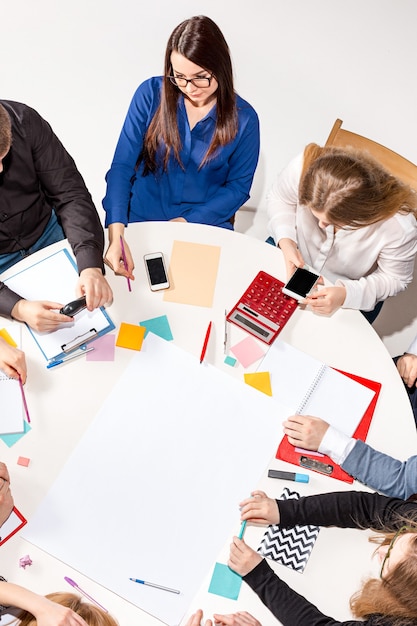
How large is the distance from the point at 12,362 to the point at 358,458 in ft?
2.88

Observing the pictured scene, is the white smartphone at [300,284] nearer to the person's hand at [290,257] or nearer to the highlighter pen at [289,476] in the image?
the person's hand at [290,257]

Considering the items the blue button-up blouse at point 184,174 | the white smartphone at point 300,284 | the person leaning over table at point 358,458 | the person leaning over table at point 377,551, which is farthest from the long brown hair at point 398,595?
the blue button-up blouse at point 184,174

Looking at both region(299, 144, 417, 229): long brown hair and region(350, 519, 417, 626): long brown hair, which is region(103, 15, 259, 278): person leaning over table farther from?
region(350, 519, 417, 626): long brown hair

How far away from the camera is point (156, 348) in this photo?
5.12 feet

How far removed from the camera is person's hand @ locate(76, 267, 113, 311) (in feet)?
5.09

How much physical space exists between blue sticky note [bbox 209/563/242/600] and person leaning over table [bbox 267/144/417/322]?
2.33 feet

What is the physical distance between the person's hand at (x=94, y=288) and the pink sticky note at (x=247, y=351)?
37 centimetres

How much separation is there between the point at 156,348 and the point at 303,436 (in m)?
0.44

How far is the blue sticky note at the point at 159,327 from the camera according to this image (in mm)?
1582

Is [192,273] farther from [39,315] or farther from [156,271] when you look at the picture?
[39,315]

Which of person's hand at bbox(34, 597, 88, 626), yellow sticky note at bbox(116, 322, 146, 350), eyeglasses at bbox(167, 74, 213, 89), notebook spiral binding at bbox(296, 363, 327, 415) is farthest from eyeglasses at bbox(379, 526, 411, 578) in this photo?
eyeglasses at bbox(167, 74, 213, 89)

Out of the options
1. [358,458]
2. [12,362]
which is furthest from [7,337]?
[358,458]

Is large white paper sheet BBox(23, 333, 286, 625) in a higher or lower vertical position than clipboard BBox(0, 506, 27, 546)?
higher

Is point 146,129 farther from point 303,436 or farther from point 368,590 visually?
point 368,590
